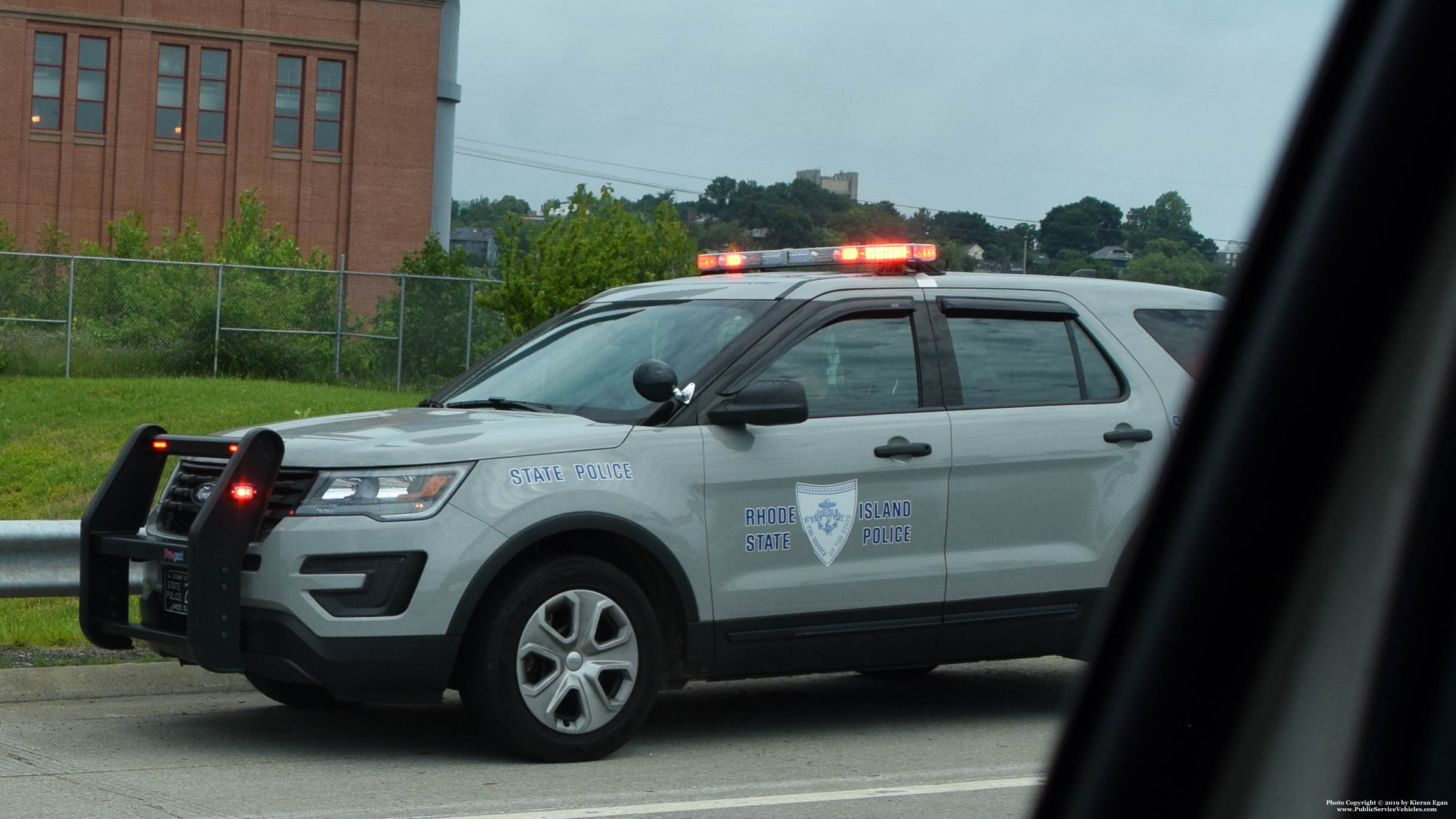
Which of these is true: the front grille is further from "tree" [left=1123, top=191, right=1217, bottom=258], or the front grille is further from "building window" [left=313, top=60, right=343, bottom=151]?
"building window" [left=313, top=60, right=343, bottom=151]

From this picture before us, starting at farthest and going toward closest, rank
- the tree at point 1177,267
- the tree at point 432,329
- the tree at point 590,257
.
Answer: the tree at point 432,329, the tree at point 590,257, the tree at point 1177,267

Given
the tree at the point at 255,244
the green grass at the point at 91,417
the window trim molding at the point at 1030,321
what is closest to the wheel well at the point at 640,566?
the window trim molding at the point at 1030,321

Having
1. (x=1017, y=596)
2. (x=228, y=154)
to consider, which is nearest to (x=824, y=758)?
(x=1017, y=596)

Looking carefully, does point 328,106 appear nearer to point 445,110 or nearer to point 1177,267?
point 445,110

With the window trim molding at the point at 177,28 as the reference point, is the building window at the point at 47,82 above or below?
below

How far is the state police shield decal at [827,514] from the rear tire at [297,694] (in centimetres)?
212

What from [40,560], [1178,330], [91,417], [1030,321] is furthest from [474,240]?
[1030,321]

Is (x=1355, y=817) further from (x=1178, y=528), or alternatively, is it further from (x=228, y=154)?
(x=228, y=154)

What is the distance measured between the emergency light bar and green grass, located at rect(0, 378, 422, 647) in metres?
4.14

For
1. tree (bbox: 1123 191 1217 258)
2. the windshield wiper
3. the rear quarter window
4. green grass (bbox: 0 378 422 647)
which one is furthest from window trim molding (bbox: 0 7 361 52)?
tree (bbox: 1123 191 1217 258)

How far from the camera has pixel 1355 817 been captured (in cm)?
137

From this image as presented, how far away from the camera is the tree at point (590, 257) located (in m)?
21.3

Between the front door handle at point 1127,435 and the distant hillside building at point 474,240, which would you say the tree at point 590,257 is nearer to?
the front door handle at point 1127,435

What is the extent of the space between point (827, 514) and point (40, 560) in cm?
381
